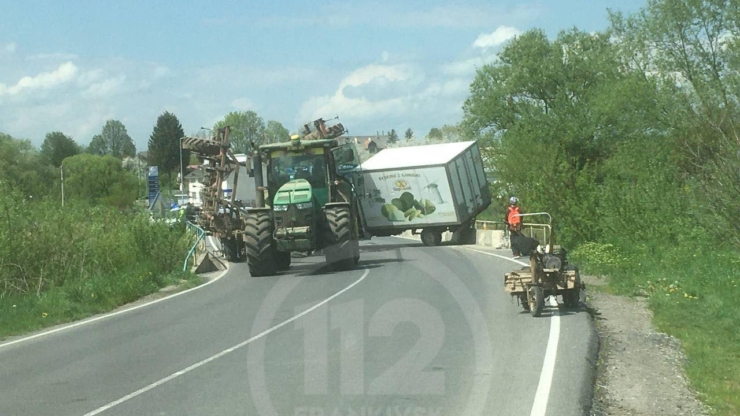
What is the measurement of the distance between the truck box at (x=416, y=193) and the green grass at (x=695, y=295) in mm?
9766

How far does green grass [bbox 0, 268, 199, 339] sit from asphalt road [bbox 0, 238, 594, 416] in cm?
126

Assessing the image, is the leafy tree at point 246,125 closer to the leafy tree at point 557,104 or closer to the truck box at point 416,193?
the leafy tree at point 557,104

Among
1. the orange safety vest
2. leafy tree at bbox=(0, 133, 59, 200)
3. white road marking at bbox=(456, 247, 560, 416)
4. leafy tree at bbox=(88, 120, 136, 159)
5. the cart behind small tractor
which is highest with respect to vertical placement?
leafy tree at bbox=(88, 120, 136, 159)

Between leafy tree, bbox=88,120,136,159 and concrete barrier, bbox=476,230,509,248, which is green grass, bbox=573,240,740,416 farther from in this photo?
leafy tree, bbox=88,120,136,159

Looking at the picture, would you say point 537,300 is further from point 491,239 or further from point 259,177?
point 491,239

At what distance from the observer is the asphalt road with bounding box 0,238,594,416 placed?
880 centimetres

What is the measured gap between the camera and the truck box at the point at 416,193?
3603 cm

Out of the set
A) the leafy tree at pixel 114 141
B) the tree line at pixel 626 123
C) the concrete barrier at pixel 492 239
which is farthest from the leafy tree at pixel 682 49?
the leafy tree at pixel 114 141

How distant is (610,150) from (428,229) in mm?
27564

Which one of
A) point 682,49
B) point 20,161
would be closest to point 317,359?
point 682,49

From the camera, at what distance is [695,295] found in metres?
16.5

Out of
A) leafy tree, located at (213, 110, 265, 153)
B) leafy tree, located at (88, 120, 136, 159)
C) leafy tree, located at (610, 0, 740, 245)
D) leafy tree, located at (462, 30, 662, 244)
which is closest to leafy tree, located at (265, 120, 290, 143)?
leafy tree, located at (213, 110, 265, 153)

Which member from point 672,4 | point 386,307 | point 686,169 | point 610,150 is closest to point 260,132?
point 610,150

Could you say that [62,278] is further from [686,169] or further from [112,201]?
[112,201]
